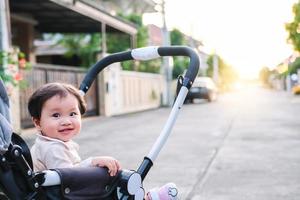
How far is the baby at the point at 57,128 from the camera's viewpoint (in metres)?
2.26

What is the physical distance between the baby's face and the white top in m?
0.04

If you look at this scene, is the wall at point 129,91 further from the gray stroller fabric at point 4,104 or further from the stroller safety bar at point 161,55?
the gray stroller fabric at point 4,104

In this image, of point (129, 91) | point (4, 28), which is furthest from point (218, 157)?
point (129, 91)

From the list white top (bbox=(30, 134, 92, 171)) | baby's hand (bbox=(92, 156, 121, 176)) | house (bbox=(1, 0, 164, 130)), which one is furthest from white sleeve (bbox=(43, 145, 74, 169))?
house (bbox=(1, 0, 164, 130))

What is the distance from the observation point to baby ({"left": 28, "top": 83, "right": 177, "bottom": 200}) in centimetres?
226

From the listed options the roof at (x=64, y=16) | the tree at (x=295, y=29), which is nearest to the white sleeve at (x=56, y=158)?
the roof at (x=64, y=16)

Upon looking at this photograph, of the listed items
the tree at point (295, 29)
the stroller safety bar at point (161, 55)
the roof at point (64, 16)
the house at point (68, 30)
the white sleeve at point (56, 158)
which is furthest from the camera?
the tree at point (295, 29)

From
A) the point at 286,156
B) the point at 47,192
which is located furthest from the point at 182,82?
the point at 286,156

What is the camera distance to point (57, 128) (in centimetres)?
234

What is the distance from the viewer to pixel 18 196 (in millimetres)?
1979

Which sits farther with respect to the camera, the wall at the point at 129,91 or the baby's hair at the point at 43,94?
the wall at the point at 129,91

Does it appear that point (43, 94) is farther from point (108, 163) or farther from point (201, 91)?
point (201, 91)

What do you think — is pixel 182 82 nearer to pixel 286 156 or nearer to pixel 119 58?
pixel 119 58

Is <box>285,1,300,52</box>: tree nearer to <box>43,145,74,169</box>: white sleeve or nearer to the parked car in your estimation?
the parked car
